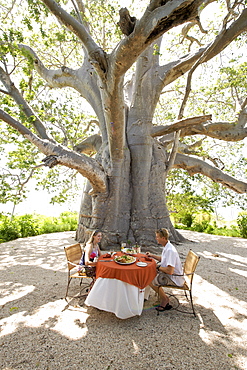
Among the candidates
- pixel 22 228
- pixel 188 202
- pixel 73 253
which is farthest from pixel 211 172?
pixel 22 228

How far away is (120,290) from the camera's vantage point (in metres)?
2.68

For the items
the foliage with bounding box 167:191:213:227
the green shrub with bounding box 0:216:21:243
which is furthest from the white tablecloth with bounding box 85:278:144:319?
the foliage with bounding box 167:191:213:227

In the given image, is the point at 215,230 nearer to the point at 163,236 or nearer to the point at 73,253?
the point at 163,236

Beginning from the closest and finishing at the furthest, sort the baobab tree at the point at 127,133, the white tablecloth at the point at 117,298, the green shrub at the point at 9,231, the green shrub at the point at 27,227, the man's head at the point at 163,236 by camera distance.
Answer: the white tablecloth at the point at 117,298, the man's head at the point at 163,236, the baobab tree at the point at 127,133, the green shrub at the point at 9,231, the green shrub at the point at 27,227

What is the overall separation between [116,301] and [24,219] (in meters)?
9.01

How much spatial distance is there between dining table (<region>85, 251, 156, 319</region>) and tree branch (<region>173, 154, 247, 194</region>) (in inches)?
257

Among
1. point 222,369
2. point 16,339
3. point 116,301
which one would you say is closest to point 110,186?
point 116,301

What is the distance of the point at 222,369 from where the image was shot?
1882 millimetres

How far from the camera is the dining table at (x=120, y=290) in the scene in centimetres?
265

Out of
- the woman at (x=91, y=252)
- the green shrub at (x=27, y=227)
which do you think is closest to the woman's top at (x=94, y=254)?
the woman at (x=91, y=252)

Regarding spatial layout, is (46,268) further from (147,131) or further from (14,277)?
(147,131)

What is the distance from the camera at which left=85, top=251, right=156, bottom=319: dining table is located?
8.70 ft

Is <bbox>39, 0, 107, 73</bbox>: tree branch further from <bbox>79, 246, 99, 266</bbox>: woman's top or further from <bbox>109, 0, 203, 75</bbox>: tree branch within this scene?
<bbox>79, 246, 99, 266</bbox>: woman's top

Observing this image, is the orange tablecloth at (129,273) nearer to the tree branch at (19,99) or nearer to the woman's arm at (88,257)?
the woman's arm at (88,257)
